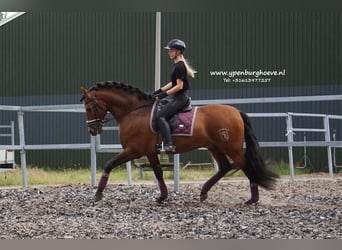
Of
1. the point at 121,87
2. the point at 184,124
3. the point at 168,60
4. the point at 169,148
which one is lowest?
the point at 169,148

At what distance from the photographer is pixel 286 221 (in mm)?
5254

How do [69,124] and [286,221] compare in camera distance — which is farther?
[69,124]

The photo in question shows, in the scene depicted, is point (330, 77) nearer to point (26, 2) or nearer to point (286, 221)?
point (286, 221)

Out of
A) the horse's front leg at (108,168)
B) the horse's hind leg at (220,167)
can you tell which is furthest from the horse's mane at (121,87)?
the horse's hind leg at (220,167)

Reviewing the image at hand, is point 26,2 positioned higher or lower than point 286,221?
higher

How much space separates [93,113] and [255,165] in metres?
1.80

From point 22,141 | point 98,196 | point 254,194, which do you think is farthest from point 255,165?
point 22,141

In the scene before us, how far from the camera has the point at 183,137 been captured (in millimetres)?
6609

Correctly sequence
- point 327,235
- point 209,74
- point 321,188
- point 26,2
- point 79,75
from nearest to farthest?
point 26,2, point 327,235, point 321,188, point 209,74, point 79,75

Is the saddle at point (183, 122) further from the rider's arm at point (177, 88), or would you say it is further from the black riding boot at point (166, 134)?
the rider's arm at point (177, 88)

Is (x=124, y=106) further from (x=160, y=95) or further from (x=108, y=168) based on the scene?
(x=108, y=168)

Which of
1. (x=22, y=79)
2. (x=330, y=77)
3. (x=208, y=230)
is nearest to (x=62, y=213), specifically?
(x=208, y=230)

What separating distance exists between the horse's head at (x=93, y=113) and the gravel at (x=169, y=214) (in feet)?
2.58

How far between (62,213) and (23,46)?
12.7 meters
